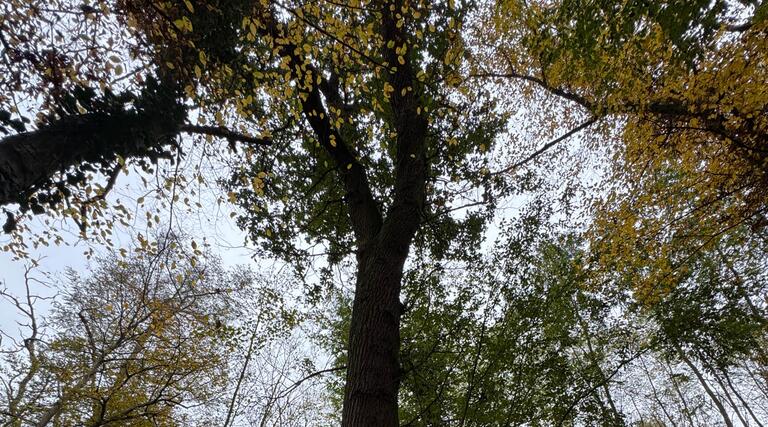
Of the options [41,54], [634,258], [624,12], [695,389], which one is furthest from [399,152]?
[695,389]

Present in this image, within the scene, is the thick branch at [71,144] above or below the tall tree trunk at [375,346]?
above

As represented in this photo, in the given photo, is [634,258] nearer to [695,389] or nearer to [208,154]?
[208,154]

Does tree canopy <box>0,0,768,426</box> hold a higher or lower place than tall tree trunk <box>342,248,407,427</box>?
higher

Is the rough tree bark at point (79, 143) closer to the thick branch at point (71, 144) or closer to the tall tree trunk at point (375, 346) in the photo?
the thick branch at point (71, 144)

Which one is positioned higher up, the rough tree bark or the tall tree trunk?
the rough tree bark

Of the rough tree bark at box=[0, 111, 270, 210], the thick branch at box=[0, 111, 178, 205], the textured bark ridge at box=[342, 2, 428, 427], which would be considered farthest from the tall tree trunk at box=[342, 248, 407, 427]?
the thick branch at box=[0, 111, 178, 205]

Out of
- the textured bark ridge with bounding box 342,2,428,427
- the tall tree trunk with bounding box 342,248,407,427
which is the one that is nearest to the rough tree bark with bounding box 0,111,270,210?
the textured bark ridge with bounding box 342,2,428,427

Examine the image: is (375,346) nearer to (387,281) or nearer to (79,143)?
(387,281)

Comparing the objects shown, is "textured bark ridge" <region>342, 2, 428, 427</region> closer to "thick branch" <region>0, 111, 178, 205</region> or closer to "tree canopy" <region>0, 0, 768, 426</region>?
"tree canopy" <region>0, 0, 768, 426</region>

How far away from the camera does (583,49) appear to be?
313 centimetres

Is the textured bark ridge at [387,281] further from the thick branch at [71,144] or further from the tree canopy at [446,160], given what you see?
the thick branch at [71,144]

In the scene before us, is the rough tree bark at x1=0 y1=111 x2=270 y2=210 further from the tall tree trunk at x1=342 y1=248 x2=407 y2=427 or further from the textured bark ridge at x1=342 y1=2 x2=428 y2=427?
the tall tree trunk at x1=342 y1=248 x2=407 y2=427

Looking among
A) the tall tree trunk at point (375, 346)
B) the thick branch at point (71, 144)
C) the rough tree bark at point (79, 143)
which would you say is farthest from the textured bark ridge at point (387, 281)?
the thick branch at point (71, 144)

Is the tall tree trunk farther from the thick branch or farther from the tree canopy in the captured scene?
the thick branch
